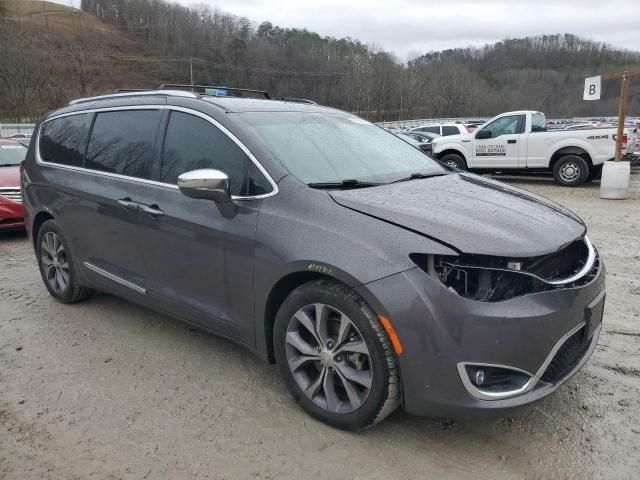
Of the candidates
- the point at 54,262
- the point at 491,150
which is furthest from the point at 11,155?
the point at 491,150

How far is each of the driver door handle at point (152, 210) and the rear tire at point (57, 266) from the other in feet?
4.29

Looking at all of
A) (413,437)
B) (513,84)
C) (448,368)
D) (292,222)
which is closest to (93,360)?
(292,222)

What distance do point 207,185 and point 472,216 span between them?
1.40 metres

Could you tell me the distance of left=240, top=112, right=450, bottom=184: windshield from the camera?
306 centimetres

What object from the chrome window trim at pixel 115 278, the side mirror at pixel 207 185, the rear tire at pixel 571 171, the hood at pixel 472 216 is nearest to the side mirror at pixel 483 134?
the rear tire at pixel 571 171

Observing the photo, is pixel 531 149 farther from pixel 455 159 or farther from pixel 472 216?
pixel 472 216

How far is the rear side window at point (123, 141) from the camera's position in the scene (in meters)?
3.59

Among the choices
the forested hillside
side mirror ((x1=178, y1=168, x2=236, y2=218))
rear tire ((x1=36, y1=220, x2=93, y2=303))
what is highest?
the forested hillside

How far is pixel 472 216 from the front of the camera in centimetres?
262

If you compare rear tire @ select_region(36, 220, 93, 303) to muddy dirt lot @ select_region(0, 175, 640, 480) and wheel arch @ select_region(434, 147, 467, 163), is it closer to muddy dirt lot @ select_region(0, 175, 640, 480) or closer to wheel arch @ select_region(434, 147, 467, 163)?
muddy dirt lot @ select_region(0, 175, 640, 480)

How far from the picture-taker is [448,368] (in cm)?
230

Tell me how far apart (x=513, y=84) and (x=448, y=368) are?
377 feet

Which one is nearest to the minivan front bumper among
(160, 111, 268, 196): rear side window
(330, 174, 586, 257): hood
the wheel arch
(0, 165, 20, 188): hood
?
(330, 174, 586, 257): hood

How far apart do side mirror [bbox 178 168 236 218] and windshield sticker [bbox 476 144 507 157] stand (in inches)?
457
